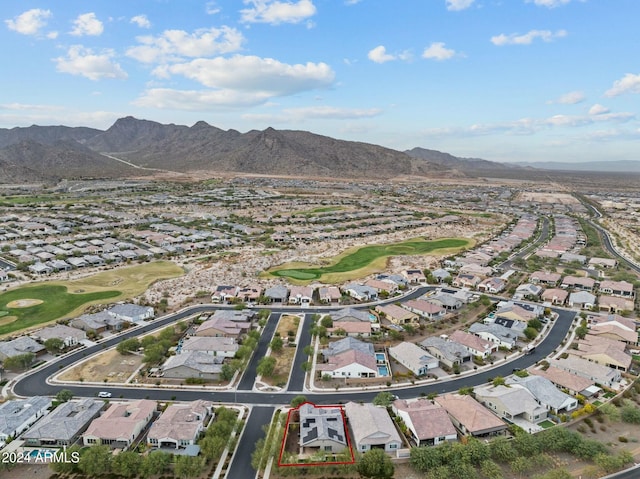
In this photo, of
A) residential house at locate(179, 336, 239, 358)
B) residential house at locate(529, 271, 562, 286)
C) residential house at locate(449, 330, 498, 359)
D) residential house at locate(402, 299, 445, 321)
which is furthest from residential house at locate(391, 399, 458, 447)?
residential house at locate(529, 271, 562, 286)

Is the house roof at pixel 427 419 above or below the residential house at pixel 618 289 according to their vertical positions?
below

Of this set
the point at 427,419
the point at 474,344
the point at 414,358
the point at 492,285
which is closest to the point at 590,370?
the point at 474,344

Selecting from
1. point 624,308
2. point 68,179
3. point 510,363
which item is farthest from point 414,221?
point 68,179

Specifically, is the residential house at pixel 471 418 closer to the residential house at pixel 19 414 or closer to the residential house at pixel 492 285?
the residential house at pixel 19 414

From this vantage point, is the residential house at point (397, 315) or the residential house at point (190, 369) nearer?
the residential house at point (190, 369)

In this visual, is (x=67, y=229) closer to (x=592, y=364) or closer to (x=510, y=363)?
(x=510, y=363)

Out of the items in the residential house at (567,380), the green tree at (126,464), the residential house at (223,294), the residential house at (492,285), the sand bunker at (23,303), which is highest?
the residential house at (492,285)

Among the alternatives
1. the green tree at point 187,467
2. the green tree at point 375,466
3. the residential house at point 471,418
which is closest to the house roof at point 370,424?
the green tree at point 375,466
